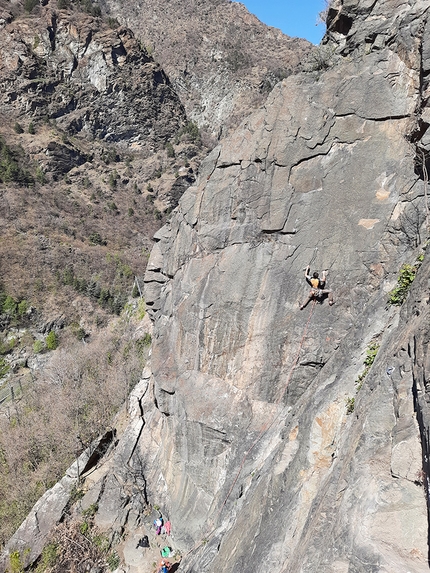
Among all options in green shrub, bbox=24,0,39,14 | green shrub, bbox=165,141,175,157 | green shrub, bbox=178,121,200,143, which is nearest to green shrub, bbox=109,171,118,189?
green shrub, bbox=165,141,175,157

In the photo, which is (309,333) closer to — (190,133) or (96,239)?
(96,239)

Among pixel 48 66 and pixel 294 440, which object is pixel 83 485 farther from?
pixel 48 66

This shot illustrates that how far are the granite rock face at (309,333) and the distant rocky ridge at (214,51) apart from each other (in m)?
78.5

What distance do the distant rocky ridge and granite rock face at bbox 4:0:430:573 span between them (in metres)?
78.5

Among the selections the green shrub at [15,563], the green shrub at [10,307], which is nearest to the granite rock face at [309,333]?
the green shrub at [15,563]

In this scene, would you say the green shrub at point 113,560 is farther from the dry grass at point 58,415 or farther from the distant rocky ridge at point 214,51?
the distant rocky ridge at point 214,51

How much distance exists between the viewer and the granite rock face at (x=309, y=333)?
235 inches

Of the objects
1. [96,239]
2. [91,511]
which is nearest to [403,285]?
[91,511]

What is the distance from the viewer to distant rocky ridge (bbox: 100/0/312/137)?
88312 millimetres

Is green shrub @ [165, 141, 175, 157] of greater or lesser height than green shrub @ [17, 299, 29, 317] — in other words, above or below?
above

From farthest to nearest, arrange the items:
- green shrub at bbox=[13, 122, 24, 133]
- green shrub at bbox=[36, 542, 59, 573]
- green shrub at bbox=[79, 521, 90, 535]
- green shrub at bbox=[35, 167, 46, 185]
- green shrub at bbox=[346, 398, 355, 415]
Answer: green shrub at bbox=[13, 122, 24, 133] → green shrub at bbox=[35, 167, 46, 185] → green shrub at bbox=[79, 521, 90, 535] → green shrub at bbox=[36, 542, 59, 573] → green shrub at bbox=[346, 398, 355, 415]

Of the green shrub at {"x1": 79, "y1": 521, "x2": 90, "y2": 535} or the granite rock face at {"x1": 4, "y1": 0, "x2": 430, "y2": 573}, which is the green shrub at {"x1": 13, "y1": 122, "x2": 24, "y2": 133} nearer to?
the granite rock face at {"x1": 4, "y1": 0, "x2": 430, "y2": 573}

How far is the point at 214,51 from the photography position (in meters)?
97.4

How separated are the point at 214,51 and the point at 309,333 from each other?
106 metres
